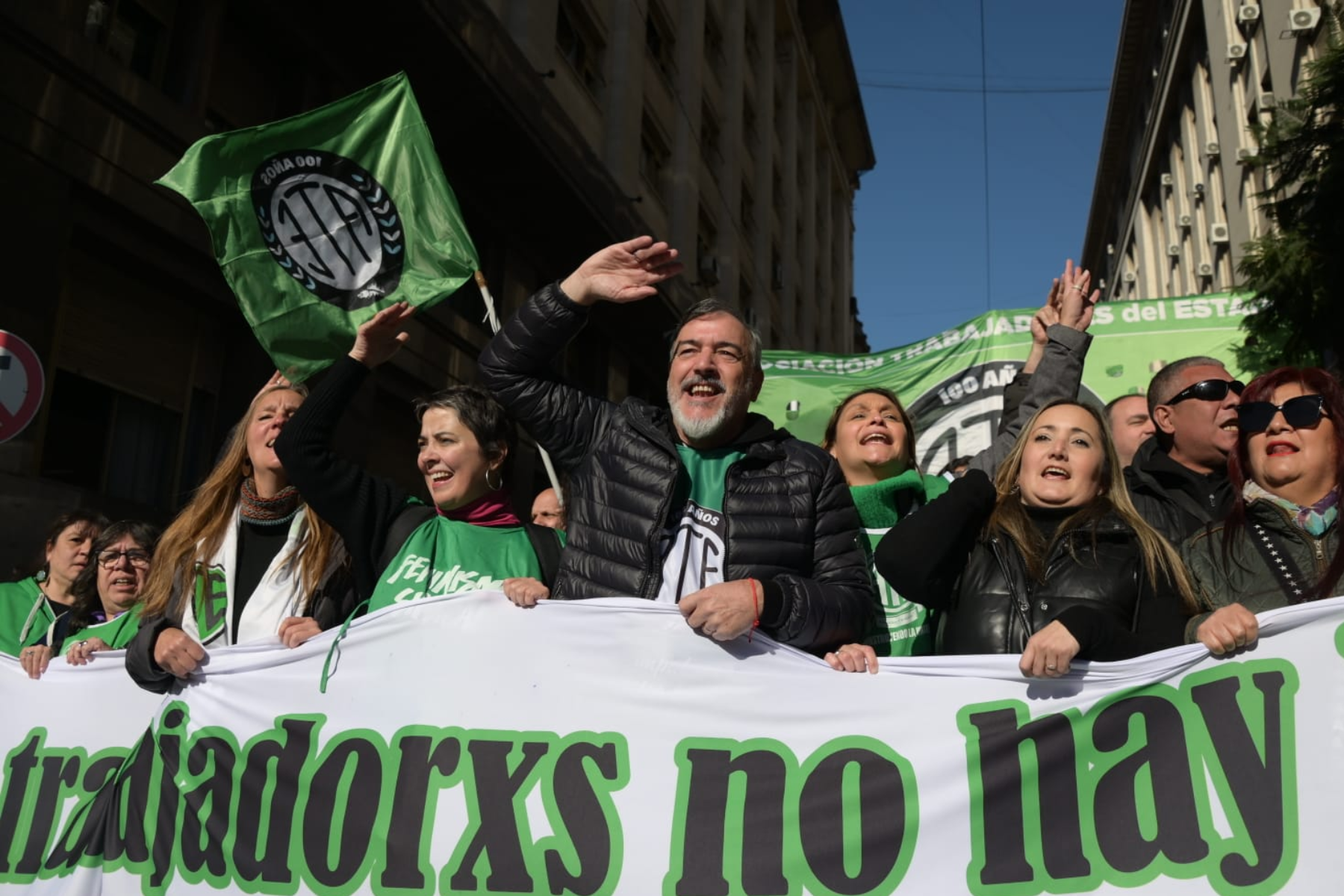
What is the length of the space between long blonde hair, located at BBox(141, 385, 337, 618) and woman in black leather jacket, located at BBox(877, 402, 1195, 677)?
1.61m

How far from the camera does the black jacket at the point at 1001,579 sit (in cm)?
262

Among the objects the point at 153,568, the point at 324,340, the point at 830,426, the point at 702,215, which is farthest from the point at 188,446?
the point at 702,215

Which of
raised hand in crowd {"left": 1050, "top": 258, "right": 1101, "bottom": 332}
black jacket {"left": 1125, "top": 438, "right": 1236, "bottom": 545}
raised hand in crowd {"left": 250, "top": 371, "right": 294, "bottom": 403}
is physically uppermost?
raised hand in crowd {"left": 1050, "top": 258, "right": 1101, "bottom": 332}

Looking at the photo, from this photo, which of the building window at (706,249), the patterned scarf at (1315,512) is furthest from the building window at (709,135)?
the patterned scarf at (1315,512)

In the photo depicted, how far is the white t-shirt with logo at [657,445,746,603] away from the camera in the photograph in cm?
280

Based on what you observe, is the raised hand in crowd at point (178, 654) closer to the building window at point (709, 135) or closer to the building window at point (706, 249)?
the building window at point (706, 249)

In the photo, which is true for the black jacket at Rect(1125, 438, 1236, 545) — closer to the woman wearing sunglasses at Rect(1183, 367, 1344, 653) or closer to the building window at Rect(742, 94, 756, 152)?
the woman wearing sunglasses at Rect(1183, 367, 1344, 653)

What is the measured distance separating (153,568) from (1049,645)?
2523 mm

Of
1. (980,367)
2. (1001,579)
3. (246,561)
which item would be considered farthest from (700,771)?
(980,367)

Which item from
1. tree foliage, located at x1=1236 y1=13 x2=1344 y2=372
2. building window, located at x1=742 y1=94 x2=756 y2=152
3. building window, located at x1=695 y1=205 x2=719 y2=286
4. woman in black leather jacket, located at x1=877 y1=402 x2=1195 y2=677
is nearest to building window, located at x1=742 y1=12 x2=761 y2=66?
building window, located at x1=742 y1=94 x2=756 y2=152

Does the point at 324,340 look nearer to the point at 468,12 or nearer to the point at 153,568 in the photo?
the point at 153,568

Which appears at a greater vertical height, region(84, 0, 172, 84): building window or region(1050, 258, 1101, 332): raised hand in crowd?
region(84, 0, 172, 84): building window

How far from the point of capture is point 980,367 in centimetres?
722

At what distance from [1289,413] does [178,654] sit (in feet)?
9.76
